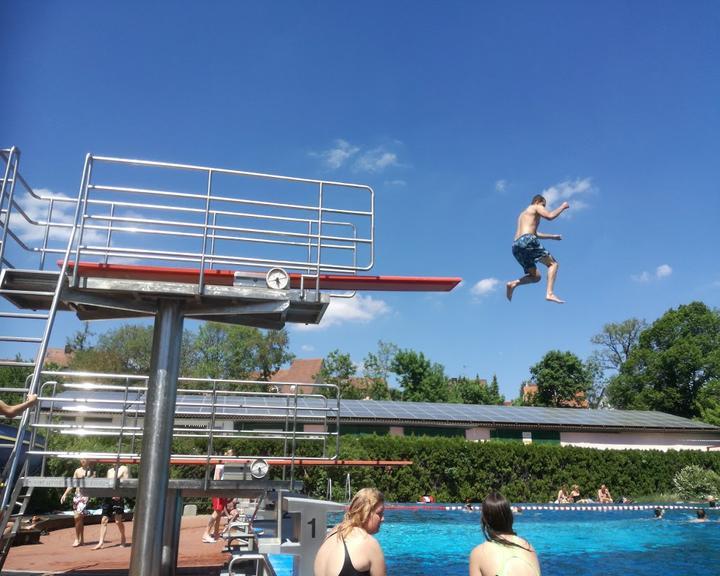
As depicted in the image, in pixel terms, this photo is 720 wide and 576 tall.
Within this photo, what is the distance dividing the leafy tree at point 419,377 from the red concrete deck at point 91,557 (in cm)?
4594

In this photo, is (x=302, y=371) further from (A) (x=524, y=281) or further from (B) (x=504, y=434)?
(A) (x=524, y=281)

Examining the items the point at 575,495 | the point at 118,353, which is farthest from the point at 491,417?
the point at 118,353

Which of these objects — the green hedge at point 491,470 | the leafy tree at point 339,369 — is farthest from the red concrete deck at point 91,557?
the leafy tree at point 339,369

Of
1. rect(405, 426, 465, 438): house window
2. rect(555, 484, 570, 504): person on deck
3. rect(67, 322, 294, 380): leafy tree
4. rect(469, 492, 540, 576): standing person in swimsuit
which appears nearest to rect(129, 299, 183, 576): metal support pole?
rect(469, 492, 540, 576): standing person in swimsuit

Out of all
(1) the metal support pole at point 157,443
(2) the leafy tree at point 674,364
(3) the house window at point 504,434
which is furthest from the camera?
(2) the leafy tree at point 674,364

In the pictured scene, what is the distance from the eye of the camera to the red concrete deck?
936cm

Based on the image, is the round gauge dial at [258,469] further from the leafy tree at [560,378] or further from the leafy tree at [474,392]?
the leafy tree at [560,378]

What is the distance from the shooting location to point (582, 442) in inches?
1304

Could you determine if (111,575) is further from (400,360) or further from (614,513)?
(400,360)

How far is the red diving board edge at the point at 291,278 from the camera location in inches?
266

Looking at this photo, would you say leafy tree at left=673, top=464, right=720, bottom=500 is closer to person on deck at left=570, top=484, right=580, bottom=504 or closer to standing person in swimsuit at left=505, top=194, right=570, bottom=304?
person on deck at left=570, top=484, right=580, bottom=504

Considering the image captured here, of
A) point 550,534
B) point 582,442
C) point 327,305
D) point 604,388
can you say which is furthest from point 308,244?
point 604,388

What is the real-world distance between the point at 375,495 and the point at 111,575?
7.19m

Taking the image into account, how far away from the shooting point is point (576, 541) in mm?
17688
